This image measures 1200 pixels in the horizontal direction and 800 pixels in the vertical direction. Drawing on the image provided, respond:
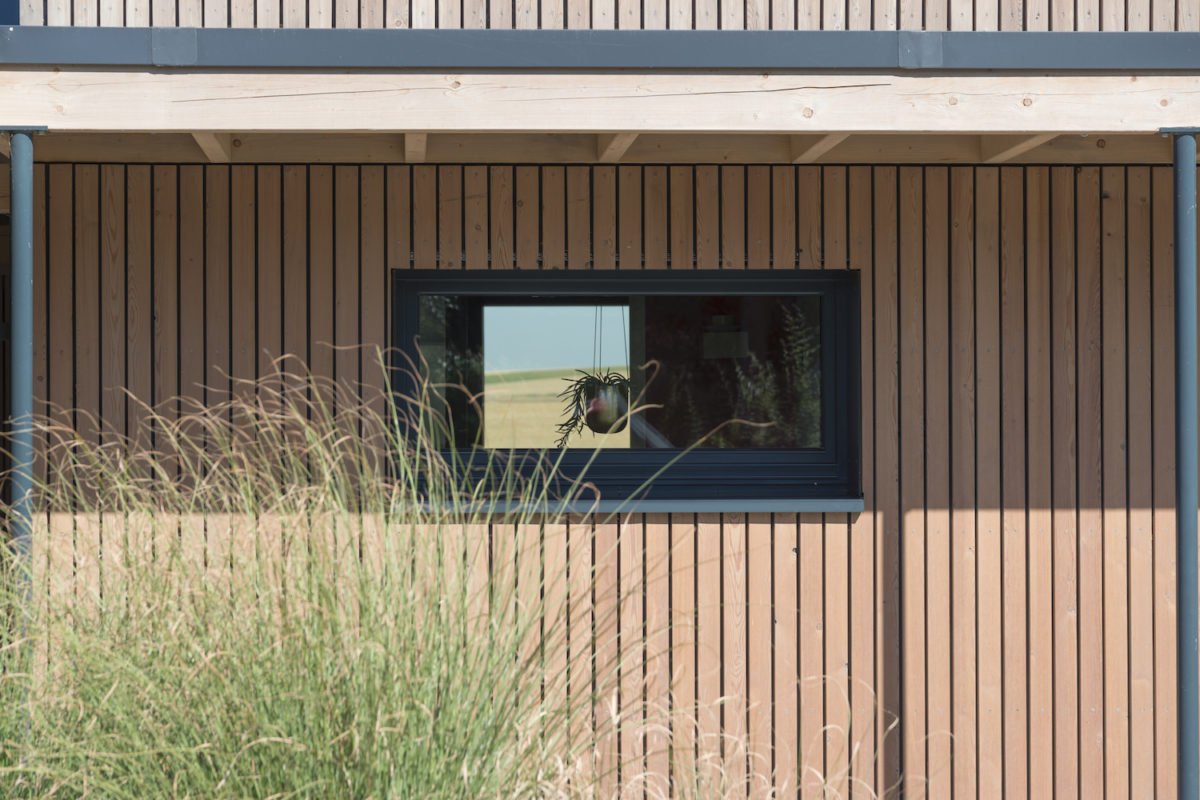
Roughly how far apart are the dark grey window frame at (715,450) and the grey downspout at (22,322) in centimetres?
165

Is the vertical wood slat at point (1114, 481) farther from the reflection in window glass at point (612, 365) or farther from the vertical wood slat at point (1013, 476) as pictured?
the reflection in window glass at point (612, 365)

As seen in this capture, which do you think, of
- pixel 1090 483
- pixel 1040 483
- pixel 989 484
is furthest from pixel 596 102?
pixel 1090 483

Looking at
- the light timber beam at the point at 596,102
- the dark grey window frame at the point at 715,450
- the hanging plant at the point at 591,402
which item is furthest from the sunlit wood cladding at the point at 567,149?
the hanging plant at the point at 591,402

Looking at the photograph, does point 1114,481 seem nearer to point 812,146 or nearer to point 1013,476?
point 1013,476

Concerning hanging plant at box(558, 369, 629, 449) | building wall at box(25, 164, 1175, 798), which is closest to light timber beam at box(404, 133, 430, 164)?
building wall at box(25, 164, 1175, 798)

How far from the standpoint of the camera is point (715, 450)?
5629mm

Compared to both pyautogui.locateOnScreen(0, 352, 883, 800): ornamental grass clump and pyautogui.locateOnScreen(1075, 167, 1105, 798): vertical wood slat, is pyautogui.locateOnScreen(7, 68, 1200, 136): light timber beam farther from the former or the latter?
pyautogui.locateOnScreen(0, 352, 883, 800): ornamental grass clump

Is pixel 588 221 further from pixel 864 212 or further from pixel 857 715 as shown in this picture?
pixel 857 715

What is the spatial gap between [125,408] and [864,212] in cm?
315

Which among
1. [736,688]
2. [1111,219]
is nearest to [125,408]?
[736,688]

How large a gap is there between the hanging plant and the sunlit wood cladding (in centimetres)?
92

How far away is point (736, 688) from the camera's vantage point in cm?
541

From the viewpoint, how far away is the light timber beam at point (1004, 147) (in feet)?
15.9

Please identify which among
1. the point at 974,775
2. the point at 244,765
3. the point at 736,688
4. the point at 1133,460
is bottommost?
the point at 974,775
